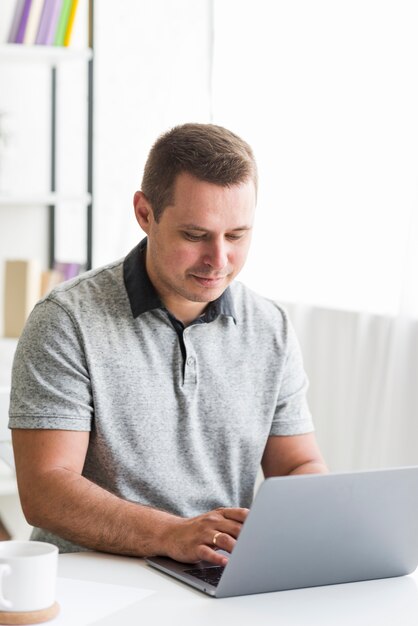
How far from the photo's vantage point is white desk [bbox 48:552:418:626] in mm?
1120

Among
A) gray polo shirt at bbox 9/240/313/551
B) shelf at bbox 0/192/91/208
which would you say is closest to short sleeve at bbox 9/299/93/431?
gray polo shirt at bbox 9/240/313/551

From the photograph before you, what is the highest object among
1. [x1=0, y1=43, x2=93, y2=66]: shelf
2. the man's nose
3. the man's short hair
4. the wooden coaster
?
[x1=0, y1=43, x2=93, y2=66]: shelf

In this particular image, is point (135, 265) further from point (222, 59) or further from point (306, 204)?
point (222, 59)

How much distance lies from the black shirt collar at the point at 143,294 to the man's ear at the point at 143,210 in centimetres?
5

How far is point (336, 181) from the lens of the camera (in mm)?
2791

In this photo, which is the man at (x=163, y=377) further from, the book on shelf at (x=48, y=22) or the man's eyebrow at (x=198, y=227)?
the book on shelf at (x=48, y=22)

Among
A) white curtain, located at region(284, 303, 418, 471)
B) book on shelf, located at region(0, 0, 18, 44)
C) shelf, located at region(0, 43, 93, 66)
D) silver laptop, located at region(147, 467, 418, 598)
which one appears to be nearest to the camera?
silver laptop, located at region(147, 467, 418, 598)

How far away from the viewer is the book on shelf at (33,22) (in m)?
3.09

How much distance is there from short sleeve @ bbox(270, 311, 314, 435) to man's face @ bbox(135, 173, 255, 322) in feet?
0.77

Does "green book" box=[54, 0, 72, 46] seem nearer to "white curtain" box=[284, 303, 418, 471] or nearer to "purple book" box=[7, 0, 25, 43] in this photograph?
"purple book" box=[7, 0, 25, 43]

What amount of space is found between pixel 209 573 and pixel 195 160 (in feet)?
2.15

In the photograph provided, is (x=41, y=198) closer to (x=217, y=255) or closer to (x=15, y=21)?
(x=15, y=21)

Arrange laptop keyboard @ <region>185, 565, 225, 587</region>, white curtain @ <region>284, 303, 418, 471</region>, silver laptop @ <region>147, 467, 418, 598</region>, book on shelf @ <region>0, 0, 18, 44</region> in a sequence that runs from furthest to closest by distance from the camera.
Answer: book on shelf @ <region>0, 0, 18, 44</region>
white curtain @ <region>284, 303, 418, 471</region>
laptop keyboard @ <region>185, 565, 225, 587</region>
silver laptop @ <region>147, 467, 418, 598</region>

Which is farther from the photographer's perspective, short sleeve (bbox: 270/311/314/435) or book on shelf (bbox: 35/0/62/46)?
book on shelf (bbox: 35/0/62/46)
